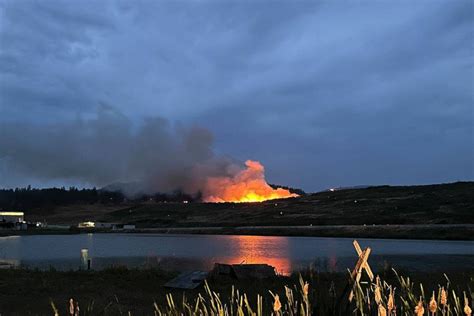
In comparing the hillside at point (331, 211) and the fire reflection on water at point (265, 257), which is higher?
the hillside at point (331, 211)

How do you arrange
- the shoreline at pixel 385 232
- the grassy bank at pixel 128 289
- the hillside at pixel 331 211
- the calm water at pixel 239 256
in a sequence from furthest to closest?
the hillside at pixel 331 211
the shoreline at pixel 385 232
the calm water at pixel 239 256
the grassy bank at pixel 128 289

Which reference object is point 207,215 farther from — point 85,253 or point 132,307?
point 132,307

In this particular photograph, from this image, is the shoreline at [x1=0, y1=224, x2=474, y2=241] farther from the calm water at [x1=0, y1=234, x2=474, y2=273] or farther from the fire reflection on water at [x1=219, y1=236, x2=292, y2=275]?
the fire reflection on water at [x1=219, y1=236, x2=292, y2=275]

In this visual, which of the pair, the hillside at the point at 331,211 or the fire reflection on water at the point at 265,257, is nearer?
the fire reflection on water at the point at 265,257

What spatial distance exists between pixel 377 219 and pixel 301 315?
363 ft

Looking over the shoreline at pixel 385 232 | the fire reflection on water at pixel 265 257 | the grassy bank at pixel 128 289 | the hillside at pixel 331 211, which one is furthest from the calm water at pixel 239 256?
the hillside at pixel 331 211

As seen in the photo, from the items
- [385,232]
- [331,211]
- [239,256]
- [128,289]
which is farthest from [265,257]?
[331,211]

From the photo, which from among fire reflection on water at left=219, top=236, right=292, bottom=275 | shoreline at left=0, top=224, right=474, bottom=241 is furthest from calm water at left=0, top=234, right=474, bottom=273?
shoreline at left=0, top=224, right=474, bottom=241

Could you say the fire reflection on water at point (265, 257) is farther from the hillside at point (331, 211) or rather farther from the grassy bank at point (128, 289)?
the hillside at point (331, 211)

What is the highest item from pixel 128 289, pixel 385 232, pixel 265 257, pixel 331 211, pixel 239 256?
pixel 331 211

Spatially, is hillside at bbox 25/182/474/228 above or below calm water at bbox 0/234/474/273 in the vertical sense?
above

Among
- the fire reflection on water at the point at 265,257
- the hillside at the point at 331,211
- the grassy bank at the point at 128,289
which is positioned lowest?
the fire reflection on water at the point at 265,257

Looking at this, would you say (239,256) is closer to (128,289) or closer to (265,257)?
(265,257)

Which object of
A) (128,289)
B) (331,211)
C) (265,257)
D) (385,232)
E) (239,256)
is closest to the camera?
(128,289)
